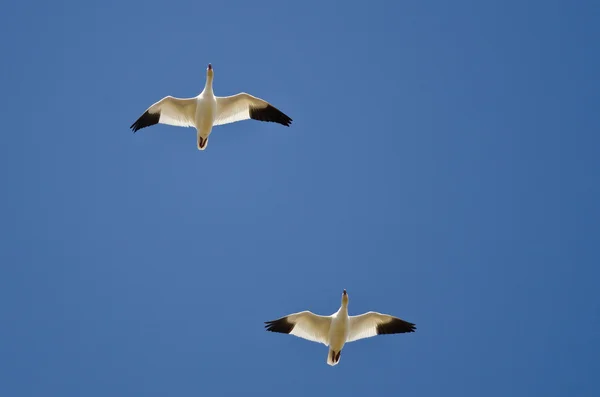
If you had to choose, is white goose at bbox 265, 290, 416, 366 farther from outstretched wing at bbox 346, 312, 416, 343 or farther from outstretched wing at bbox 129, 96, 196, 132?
outstretched wing at bbox 129, 96, 196, 132

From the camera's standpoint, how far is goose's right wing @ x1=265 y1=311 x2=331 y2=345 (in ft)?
55.6

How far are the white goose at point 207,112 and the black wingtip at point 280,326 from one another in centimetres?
469

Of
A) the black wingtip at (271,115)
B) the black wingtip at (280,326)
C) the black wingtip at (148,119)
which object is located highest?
the black wingtip at (271,115)

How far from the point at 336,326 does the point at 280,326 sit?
1.30 meters

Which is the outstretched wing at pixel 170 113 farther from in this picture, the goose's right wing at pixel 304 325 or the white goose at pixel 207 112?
the goose's right wing at pixel 304 325

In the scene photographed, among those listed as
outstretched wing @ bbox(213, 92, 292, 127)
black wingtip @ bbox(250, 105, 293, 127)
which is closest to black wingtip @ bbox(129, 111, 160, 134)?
outstretched wing @ bbox(213, 92, 292, 127)

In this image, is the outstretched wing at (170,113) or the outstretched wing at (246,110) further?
the outstretched wing at (246,110)

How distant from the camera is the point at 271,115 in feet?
59.5

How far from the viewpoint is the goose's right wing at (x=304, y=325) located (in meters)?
16.9

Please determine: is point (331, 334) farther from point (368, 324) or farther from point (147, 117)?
point (147, 117)

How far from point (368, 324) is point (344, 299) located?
42.9 inches

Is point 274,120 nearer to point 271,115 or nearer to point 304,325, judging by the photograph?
point 271,115

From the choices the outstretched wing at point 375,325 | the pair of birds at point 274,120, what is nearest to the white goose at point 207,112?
the pair of birds at point 274,120

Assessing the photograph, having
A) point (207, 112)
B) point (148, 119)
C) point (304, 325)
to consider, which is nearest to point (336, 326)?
point (304, 325)
